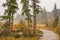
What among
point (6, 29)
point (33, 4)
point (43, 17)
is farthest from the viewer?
point (43, 17)

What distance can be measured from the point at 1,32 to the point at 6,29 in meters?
1.24

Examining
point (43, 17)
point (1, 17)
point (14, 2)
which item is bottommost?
point (43, 17)

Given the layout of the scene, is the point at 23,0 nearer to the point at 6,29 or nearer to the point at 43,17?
the point at 6,29

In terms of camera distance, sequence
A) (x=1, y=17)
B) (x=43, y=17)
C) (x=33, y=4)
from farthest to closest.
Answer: (x=43, y=17) < (x=33, y=4) < (x=1, y=17)

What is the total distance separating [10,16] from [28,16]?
5.87 metres

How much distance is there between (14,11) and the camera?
29547 millimetres

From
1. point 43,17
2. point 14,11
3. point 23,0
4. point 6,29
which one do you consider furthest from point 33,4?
point 43,17

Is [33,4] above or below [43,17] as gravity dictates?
above

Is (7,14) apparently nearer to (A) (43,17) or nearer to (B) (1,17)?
(B) (1,17)

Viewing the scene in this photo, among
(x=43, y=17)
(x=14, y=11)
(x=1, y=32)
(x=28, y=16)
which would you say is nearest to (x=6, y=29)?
(x=1, y=32)

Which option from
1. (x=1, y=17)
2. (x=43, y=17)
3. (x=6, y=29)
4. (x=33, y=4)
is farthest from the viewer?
(x=43, y=17)

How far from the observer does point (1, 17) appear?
91.4 ft

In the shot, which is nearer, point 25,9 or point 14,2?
point 14,2

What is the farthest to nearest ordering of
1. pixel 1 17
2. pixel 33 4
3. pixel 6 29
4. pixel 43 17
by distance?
pixel 43 17, pixel 33 4, pixel 6 29, pixel 1 17
